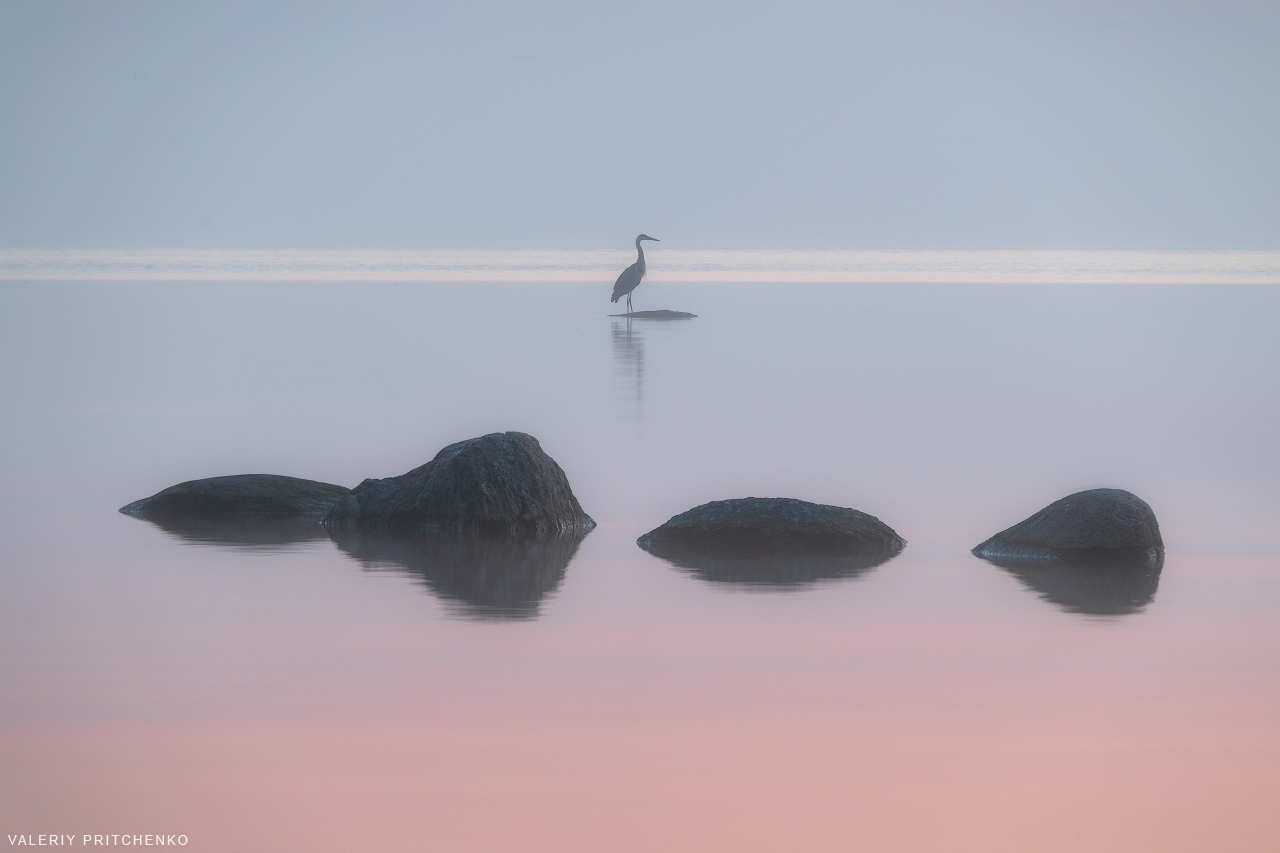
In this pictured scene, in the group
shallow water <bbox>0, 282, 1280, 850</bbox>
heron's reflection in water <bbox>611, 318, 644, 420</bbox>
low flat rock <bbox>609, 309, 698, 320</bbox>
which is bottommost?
shallow water <bbox>0, 282, 1280, 850</bbox>

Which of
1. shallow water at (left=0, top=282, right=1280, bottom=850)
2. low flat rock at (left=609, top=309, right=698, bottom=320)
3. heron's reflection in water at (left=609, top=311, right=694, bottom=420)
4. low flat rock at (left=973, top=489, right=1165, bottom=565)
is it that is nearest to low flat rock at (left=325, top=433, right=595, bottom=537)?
shallow water at (left=0, top=282, right=1280, bottom=850)

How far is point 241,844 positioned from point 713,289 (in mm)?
43359

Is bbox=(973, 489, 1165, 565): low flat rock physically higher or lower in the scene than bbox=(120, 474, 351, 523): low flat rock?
lower

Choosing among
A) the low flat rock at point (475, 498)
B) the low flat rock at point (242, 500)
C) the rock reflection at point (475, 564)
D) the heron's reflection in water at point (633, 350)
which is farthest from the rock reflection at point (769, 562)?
the heron's reflection in water at point (633, 350)

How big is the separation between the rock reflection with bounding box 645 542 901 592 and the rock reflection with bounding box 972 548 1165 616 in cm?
90

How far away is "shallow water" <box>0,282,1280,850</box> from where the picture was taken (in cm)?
612

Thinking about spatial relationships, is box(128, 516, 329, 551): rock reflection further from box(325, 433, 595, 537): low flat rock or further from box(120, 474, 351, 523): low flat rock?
box(325, 433, 595, 537): low flat rock

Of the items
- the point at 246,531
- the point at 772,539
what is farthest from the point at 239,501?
the point at 772,539

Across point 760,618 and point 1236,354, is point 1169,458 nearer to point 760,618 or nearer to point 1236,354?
point 760,618

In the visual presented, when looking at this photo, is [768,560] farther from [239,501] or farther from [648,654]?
[239,501]

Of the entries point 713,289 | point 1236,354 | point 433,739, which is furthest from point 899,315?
point 433,739

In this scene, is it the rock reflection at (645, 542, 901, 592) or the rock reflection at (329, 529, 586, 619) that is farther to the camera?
the rock reflection at (645, 542, 901, 592)

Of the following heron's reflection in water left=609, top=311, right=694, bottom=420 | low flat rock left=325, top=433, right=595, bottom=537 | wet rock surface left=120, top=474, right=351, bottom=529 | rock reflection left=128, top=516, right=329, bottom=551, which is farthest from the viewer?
heron's reflection in water left=609, top=311, right=694, bottom=420

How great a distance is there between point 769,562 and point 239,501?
378cm
